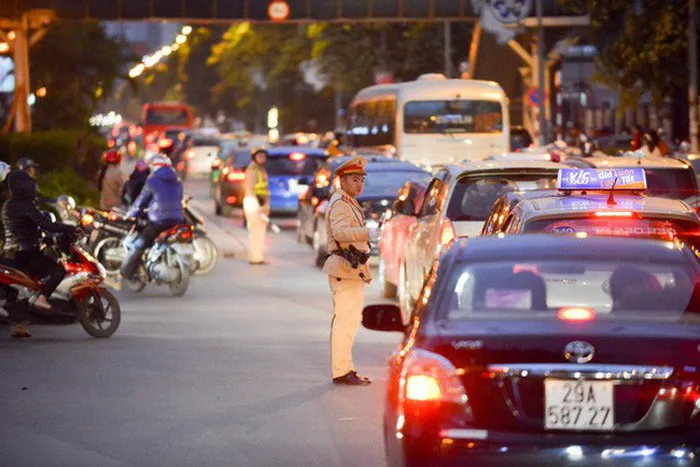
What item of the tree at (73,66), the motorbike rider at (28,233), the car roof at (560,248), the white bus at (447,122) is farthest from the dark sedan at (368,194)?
the tree at (73,66)

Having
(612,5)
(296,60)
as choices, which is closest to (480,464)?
(612,5)

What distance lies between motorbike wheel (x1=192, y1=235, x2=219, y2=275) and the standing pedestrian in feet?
5.22

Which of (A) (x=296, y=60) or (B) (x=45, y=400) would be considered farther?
(A) (x=296, y=60)

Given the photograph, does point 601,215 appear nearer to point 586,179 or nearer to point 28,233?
point 586,179

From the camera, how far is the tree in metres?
56.8

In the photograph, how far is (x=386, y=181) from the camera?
2509 centimetres

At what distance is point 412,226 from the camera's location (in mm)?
18219

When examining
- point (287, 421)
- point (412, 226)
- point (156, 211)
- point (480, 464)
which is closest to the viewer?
point (480, 464)

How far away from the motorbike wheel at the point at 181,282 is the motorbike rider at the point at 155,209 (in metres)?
0.52

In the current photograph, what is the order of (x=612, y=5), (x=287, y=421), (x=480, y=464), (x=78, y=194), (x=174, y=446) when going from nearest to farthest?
1. (x=480, y=464)
2. (x=174, y=446)
3. (x=287, y=421)
4. (x=78, y=194)
5. (x=612, y=5)

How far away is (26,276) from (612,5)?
2891cm

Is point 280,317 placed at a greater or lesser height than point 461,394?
lesser

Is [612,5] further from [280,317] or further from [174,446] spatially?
[174,446]

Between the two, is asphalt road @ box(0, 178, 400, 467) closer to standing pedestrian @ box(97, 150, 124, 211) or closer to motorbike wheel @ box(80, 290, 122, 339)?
motorbike wheel @ box(80, 290, 122, 339)
